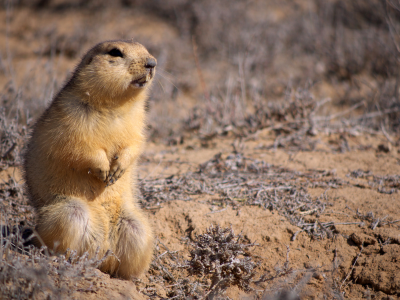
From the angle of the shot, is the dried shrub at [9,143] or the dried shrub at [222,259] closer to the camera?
the dried shrub at [222,259]

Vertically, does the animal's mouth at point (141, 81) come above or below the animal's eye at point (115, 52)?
below

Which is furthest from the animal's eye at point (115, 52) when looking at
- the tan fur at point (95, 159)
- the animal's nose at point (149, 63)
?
the animal's nose at point (149, 63)

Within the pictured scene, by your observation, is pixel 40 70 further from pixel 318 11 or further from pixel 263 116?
pixel 318 11

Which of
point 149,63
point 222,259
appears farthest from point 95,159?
point 222,259

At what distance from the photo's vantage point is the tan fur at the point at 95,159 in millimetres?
3389

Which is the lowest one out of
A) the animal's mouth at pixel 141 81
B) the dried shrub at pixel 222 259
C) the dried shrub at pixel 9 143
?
the dried shrub at pixel 222 259

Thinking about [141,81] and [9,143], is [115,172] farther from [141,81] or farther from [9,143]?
[9,143]

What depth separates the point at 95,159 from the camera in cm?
343

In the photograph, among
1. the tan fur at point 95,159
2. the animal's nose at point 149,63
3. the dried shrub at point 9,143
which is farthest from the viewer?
the dried shrub at point 9,143

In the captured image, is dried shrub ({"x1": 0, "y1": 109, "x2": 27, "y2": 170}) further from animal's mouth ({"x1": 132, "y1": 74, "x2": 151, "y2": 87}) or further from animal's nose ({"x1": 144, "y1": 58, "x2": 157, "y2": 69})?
animal's nose ({"x1": 144, "y1": 58, "x2": 157, "y2": 69})

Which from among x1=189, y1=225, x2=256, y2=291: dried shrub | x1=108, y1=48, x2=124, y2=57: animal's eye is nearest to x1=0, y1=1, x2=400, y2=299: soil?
x1=189, y1=225, x2=256, y2=291: dried shrub

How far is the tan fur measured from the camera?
3389 mm

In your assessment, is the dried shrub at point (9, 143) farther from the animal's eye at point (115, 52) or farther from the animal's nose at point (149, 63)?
the animal's nose at point (149, 63)

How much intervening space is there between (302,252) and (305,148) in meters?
2.13
